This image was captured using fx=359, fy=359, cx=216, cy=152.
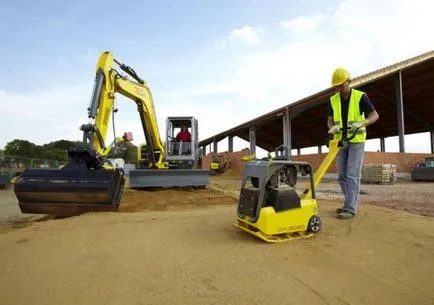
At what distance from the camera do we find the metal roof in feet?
63.3

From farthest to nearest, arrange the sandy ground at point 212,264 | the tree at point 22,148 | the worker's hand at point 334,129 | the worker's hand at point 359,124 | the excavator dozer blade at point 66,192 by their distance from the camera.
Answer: the tree at point 22,148 < the excavator dozer blade at point 66,192 < the worker's hand at point 334,129 < the worker's hand at point 359,124 < the sandy ground at point 212,264

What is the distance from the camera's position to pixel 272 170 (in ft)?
12.4

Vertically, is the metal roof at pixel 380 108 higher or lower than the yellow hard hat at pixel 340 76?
higher

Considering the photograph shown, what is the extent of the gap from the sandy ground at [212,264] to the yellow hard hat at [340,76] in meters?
1.85

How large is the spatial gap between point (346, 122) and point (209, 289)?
3320 millimetres

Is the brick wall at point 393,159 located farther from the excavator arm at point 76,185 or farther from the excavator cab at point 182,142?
the excavator arm at point 76,185

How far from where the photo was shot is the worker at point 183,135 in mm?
11383

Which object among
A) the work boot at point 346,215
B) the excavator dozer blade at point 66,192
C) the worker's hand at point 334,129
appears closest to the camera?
the work boot at point 346,215

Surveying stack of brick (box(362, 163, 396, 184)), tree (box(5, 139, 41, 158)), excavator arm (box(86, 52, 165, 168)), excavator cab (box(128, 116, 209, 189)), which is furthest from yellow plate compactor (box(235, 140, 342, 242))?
tree (box(5, 139, 41, 158))

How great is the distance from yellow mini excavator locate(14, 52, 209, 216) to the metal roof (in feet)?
40.3

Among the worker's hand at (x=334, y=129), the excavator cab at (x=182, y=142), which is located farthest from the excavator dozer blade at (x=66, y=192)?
the excavator cab at (x=182, y=142)

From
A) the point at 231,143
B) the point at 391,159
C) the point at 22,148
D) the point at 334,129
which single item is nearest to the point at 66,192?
the point at 334,129

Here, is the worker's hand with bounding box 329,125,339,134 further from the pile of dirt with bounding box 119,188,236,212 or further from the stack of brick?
the stack of brick

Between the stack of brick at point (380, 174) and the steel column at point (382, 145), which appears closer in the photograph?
the stack of brick at point (380, 174)
